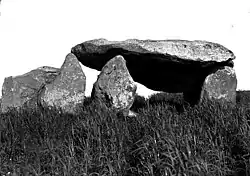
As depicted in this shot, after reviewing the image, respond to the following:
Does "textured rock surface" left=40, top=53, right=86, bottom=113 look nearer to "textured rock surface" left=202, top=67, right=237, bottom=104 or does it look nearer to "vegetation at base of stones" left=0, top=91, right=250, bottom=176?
"vegetation at base of stones" left=0, top=91, right=250, bottom=176

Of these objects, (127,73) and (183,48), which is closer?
(183,48)

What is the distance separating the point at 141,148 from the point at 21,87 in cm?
524

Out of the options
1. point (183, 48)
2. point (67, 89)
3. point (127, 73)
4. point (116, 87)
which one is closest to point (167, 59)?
point (183, 48)

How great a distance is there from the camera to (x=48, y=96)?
26.3ft

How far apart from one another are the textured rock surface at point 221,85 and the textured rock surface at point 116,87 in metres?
1.56

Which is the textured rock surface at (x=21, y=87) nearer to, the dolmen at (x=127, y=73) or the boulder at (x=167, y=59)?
the dolmen at (x=127, y=73)

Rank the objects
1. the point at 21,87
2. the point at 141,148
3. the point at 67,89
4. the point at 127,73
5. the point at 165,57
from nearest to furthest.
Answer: the point at 141,148, the point at 165,57, the point at 127,73, the point at 67,89, the point at 21,87

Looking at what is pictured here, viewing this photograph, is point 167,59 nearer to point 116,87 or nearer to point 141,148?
point 116,87

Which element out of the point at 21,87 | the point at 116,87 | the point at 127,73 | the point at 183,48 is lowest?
the point at 21,87

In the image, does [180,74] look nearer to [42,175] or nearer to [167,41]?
[167,41]

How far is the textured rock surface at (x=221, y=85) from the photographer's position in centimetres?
802

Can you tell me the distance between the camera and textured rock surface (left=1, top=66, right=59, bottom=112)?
877 centimetres

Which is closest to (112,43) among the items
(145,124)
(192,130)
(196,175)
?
(145,124)

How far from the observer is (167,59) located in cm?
785
